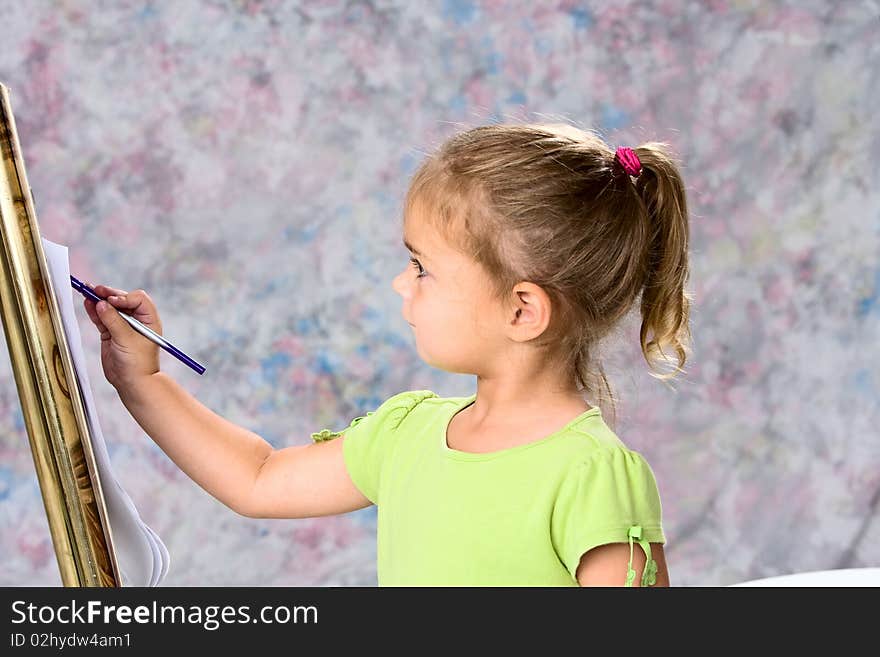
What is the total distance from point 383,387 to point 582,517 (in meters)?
1.71

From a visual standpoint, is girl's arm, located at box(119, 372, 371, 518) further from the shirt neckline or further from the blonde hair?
the blonde hair

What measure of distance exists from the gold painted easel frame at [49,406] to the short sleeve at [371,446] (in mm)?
515

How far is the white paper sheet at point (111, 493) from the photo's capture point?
2.94ft

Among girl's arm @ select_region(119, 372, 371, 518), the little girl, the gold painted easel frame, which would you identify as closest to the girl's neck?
the little girl

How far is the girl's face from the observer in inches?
45.2

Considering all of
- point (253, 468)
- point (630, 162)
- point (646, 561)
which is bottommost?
point (646, 561)

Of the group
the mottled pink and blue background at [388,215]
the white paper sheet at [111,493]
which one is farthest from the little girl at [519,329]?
the mottled pink and blue background at [388,215]

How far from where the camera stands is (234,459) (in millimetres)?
1306

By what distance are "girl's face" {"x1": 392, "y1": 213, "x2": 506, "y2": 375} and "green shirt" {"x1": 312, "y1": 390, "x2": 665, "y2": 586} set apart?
10cm

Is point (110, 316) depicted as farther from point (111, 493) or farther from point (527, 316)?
point (527, 316)

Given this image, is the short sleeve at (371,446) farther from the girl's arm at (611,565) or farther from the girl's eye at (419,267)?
the girl's arm at (611,565)

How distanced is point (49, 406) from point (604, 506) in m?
0.48

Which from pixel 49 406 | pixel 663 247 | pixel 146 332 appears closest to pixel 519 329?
pixel 663 247
